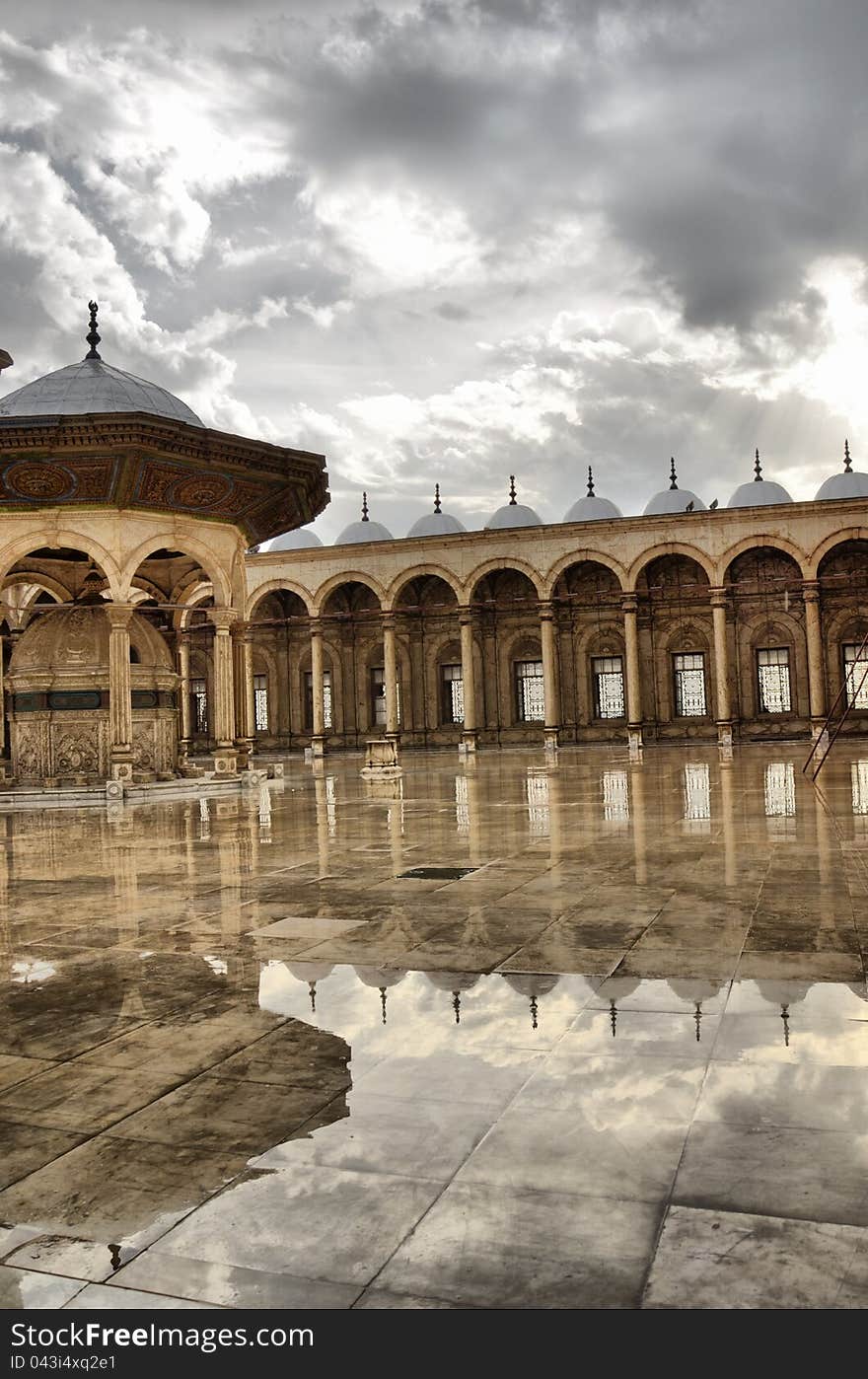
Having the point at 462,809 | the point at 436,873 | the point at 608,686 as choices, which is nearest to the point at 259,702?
the point at 608,686

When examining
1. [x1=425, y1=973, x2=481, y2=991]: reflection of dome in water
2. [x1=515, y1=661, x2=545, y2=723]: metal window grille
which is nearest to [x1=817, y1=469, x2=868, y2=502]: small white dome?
[x1=515, y1=661, x2=545, y2=723]: metal window grille

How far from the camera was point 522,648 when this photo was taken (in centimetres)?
3622

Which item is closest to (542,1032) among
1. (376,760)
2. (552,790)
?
(552,790)

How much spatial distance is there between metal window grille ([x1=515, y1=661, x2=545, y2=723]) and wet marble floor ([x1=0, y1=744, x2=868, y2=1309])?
95.2 feet

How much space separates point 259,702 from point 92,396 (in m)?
22.0

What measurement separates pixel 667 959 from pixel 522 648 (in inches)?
1255

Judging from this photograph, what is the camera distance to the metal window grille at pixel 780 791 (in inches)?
431

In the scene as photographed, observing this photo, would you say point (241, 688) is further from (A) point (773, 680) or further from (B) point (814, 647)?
(A) point (773, 680)

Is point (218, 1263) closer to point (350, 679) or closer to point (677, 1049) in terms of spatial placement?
point (677, 1049)

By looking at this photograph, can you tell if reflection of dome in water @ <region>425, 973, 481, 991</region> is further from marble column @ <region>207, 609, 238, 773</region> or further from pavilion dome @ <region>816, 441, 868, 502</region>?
pavilion dome @ <region>816, 441, 868, 502</region>

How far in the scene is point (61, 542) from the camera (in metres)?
18.5

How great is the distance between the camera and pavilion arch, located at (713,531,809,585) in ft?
101

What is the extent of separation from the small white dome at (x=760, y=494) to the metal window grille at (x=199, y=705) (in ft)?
67.7

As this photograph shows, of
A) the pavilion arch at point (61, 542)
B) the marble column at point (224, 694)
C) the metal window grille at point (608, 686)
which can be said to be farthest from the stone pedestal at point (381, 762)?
the metal window grille at point (608, 686)
